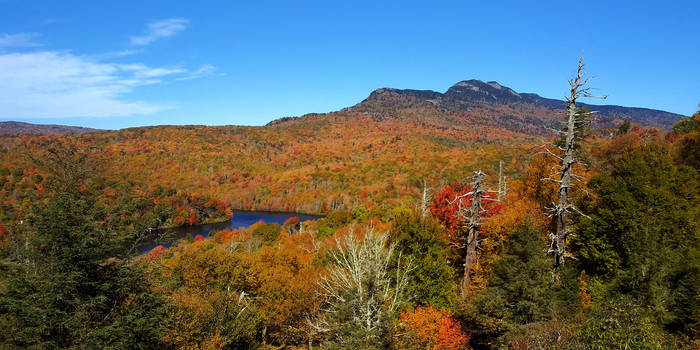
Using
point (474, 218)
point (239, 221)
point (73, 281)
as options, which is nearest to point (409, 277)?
point (474, 218)

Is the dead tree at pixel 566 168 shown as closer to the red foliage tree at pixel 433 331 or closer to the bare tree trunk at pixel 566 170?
the bare tree trunk at pixel 566 170

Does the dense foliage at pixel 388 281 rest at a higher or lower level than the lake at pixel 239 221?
higher

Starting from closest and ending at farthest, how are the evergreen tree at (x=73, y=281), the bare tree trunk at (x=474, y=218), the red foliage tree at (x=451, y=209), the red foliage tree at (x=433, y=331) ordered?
1. the evergreen tree at (x=73, y=281)
2. the red foliage tree at (x=433, y=331)
3. the bare tree trunk at (x=474, y=218)
4. the red foliage tree at (x=451, y=209)

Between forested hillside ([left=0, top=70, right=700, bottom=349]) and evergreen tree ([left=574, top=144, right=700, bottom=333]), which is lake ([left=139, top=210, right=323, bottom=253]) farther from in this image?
evergreen tree ([left=574, top=144, right=700, bottom=333])

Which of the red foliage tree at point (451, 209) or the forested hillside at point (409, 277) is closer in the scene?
the forested hillside at point (409, 277)

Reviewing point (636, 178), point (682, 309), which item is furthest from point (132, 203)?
point (636, 178)

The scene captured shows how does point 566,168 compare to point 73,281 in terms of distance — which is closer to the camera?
point 73,281

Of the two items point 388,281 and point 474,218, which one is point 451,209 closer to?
point 474,218

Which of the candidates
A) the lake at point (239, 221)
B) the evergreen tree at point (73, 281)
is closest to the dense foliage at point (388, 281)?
the evergreen tree at point (73, 281)

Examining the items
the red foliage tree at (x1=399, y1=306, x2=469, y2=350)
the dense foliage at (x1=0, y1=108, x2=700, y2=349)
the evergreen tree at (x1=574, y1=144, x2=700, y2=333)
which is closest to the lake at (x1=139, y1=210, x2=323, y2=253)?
the dense foliage at (x1=0, y1=108, x2=700, y2=349)

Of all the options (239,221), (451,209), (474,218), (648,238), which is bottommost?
(239,221)

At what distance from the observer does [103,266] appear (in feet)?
43.5

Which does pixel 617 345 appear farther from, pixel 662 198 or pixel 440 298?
pixel 662 198

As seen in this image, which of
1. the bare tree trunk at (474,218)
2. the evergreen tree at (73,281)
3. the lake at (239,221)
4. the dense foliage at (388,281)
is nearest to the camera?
the evergreen tree at (73,281)
